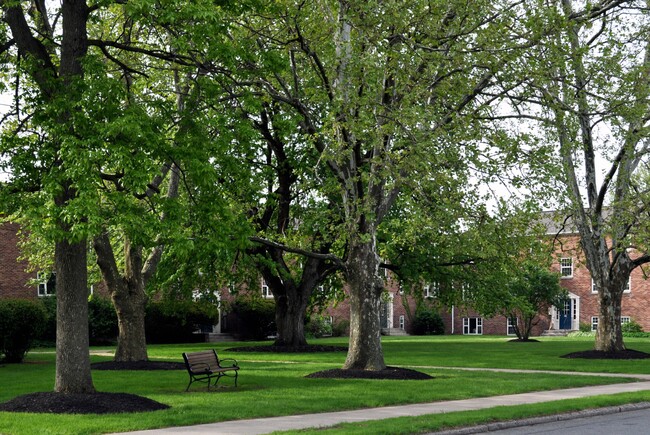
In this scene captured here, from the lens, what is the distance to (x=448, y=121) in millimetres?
21281

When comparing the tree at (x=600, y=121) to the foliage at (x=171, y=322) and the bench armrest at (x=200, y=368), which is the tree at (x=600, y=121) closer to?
the bench armrest at (x=200, y=368)

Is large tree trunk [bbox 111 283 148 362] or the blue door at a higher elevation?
large tree trunk [bbox 111 283 148 362]

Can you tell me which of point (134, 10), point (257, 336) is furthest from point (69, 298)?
point (257, 336)

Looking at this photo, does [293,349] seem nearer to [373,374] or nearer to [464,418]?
[373,374]

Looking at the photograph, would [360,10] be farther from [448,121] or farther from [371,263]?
[371,263]

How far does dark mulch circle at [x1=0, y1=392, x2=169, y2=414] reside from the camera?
1455 centimetres

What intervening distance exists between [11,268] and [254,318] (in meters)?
14.8

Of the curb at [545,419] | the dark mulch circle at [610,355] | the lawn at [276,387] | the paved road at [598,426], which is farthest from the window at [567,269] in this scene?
the paved road at [598,426]

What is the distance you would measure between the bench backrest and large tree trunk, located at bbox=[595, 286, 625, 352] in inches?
680

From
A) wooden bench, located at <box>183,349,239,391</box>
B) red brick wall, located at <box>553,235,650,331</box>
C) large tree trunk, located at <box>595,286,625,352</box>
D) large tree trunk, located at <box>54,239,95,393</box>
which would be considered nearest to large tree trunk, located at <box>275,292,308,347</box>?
large tree trunk, located at <box>595,286,625,352</box>

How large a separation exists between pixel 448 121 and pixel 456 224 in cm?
247

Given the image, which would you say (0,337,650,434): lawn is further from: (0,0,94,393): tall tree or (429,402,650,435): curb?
(429,402,650,435): curb

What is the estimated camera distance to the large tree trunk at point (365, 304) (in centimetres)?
2216

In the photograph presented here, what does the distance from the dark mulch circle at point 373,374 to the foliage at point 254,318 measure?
29.9 m
